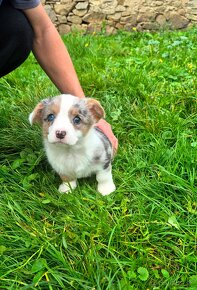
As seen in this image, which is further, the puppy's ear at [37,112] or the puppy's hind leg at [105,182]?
the puppy's hind leg at [105,182]

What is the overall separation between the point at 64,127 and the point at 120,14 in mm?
5412

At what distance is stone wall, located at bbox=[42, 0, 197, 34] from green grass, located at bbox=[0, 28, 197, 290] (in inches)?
127

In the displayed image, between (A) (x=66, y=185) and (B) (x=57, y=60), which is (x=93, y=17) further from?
(A) (x=66, y=185)

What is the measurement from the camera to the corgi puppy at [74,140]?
8.09 feet

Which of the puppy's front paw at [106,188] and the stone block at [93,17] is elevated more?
the puppy's front paw at [106,188]

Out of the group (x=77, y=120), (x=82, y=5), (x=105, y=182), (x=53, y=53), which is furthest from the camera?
(x=82, y=5)

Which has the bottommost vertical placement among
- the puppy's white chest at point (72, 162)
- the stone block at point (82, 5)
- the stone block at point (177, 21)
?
the stone block at point (177, 21)

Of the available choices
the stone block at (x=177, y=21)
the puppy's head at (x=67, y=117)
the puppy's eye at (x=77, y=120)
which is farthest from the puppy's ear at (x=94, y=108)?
the stone block at (x=177, y=21)

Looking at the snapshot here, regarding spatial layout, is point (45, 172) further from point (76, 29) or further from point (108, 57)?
point (76, 29)

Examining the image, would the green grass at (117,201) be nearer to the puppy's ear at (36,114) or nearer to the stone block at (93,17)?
the puppy's ear at (36,114)

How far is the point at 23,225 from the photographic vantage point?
2416 millimetres

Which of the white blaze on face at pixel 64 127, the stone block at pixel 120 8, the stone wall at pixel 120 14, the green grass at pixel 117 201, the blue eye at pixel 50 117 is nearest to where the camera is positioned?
the green grass at pixel 117 201

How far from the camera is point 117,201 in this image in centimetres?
269

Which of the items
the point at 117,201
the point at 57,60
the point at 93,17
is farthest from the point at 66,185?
the point at 93,17
